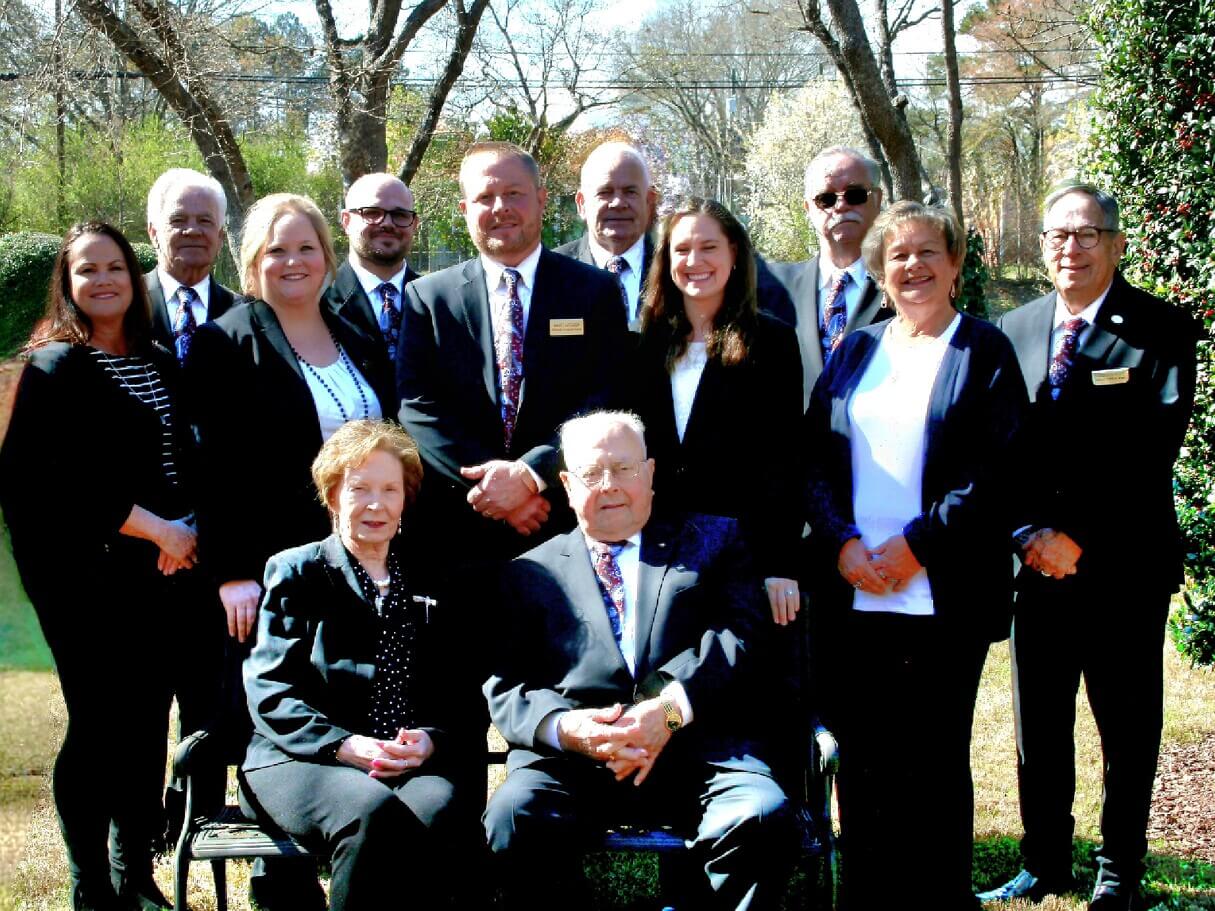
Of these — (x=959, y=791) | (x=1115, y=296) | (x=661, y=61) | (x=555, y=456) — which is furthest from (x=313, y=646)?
(x=661, y=61)

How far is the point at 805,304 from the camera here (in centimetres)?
492

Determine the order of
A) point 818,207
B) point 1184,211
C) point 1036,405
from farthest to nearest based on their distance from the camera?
point 1184,211, point 818,207, point 1036,405

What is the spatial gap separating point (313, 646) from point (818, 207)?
111 inches

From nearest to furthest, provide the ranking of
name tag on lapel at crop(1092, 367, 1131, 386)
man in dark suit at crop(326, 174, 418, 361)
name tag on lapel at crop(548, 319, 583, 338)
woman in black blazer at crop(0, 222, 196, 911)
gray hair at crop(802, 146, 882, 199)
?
woman in black blazer at crop(0, 222, 196, 911) < name tag on lapel at crop(1092, 367, 1131, 386) < name tag on lapel at crop(548, 319, 583, 338) < gray hair at crop(802, 146, 882, 199) < man in dark suit at crop(326, 174, 418, 361)

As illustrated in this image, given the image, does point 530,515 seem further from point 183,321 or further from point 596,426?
point 183,321

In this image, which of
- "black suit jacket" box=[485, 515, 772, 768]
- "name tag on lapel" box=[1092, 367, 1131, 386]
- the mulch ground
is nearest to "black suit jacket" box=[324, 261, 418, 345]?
"black suit jacket" box=[485, 515, 772, 768]

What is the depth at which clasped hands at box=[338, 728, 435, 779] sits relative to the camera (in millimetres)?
3514

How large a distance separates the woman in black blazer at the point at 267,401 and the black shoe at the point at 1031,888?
9.06ft

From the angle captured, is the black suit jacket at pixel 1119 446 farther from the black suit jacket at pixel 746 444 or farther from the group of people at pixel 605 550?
the black suit jacket at pixel 746 444

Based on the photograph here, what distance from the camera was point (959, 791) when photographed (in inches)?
150

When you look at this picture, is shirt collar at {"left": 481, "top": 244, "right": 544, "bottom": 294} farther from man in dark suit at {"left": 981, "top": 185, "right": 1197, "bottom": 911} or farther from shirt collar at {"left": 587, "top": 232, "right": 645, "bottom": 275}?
man in dark suit at {"left": 981, "top": 185, "right": 1197, "bottom": 911}

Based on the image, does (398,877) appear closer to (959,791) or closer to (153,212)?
(959,791)

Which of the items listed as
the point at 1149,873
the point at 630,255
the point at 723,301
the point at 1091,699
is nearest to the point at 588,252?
the point at 630,255

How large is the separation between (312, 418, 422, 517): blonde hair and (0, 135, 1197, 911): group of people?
0.01 meters
